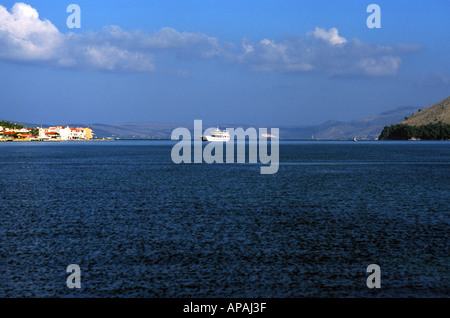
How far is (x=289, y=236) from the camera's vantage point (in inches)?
1124

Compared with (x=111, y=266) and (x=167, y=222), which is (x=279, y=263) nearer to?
(x=111, y=266)

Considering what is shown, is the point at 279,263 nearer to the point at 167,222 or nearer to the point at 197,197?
the point at 167,222

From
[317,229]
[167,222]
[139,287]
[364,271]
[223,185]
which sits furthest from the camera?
[223,185]

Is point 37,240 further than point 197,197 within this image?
No

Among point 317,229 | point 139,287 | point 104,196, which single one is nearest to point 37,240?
point 139,287

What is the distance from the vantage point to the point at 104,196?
157ft

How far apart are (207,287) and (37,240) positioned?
1270cm
